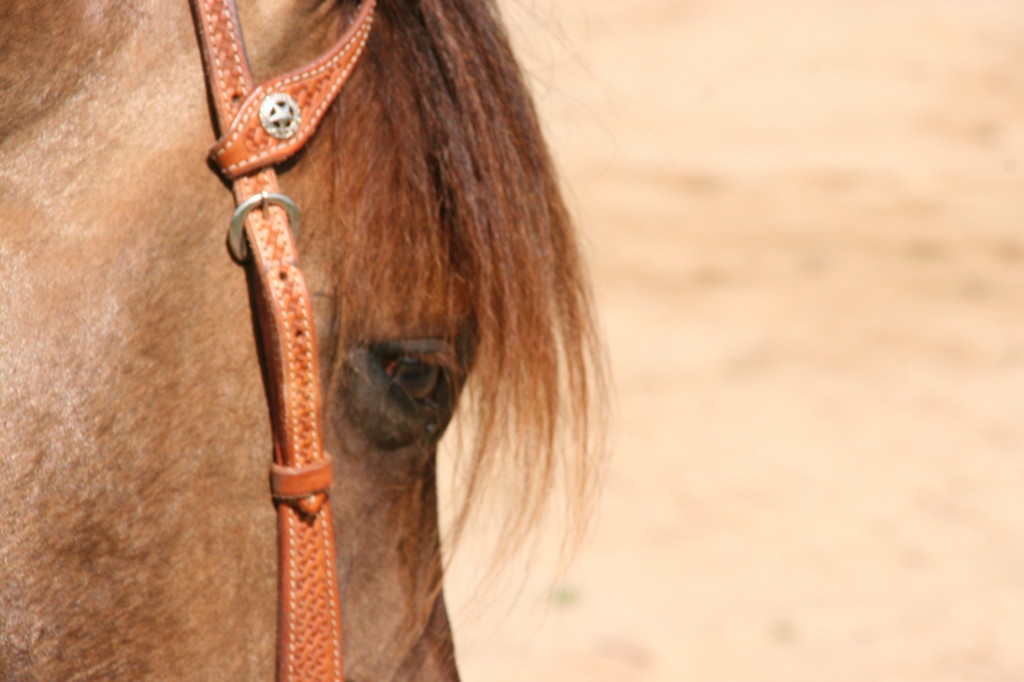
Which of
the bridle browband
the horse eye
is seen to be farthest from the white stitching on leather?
the horse eye

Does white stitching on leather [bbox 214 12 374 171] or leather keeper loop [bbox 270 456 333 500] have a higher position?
white stitching on leather [bbox 214 12 374 171]

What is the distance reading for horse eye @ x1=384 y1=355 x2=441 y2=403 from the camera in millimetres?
1163

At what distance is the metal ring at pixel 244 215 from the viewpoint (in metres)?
1.04

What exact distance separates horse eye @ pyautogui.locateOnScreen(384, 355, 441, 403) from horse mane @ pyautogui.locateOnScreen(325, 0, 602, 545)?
0.05 m

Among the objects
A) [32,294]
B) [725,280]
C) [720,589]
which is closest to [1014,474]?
[720,589]

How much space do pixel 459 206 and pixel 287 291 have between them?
194 millimetres

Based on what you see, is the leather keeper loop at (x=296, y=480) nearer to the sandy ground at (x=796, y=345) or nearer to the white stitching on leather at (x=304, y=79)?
the white stitching on leather at (x=304, y=79)

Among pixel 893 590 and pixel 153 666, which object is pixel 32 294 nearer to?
pixel 153 666

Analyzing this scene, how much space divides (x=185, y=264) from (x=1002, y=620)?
3507 millimetres

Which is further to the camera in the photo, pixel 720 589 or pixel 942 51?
pixel 942 51

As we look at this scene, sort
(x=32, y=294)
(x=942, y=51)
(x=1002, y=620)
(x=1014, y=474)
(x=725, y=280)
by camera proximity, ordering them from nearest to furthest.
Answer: (x=32, y=294)
(x=1002, y=620)
(x=1014, y=474)
(x=725, y=280)
(x=942, y=51)

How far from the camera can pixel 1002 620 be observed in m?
3.81

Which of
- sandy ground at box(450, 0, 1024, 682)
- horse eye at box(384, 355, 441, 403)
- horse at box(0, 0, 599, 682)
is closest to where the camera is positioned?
horse at box(0, 0, 599, 682)

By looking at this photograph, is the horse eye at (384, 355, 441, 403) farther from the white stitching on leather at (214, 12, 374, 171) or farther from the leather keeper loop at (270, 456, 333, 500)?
the white stitching on leather at (214, 12, 374, 171)
